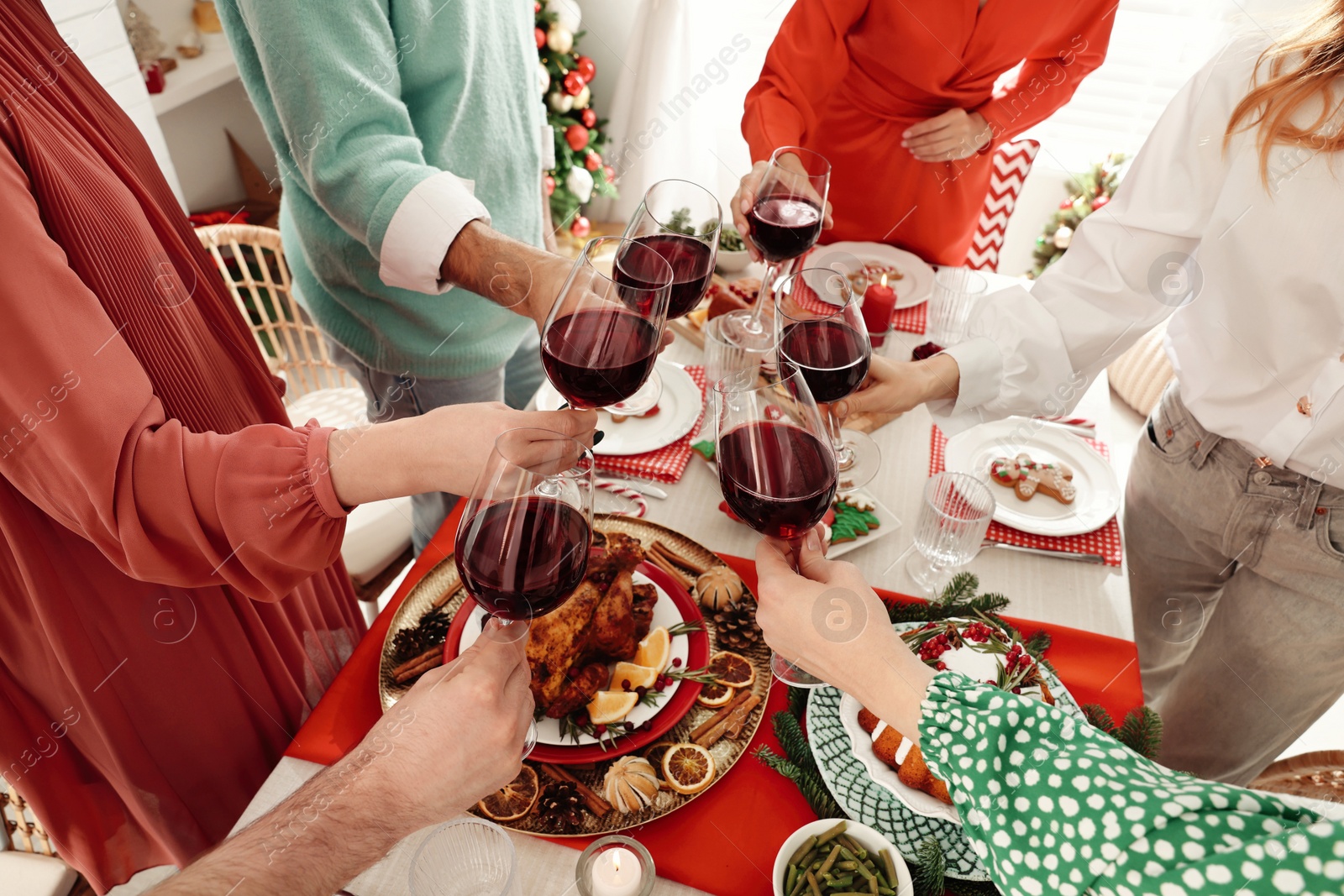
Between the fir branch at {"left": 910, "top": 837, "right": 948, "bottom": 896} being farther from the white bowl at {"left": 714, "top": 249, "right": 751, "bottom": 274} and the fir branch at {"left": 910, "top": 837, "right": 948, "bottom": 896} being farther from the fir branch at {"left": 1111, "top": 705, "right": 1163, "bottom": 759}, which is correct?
the white bowl at {"left": 714, "top": 249, "right": 751, "bottom": 274}

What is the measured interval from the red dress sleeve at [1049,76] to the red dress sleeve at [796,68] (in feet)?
→ 1.37

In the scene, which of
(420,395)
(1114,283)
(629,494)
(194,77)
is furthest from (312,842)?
(194,77)

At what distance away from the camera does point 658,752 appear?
3.42 ft

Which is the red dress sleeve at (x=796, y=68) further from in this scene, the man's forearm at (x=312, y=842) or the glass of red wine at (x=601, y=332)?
the man's forearm at (x=312, y=842)

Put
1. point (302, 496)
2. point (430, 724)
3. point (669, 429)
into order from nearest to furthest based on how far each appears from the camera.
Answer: point (430, 724)
point (302, 496)
point (669, 429)

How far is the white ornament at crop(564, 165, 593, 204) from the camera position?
3.73 meters

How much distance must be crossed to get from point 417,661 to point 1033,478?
3.70 ft

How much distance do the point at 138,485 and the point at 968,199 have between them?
1.98 meters

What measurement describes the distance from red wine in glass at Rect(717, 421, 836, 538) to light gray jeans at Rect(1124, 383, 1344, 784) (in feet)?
2.90

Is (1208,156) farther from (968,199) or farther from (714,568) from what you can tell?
(714,568)

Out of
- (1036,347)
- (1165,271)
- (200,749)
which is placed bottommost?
(200,749)

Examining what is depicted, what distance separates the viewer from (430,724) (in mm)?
803

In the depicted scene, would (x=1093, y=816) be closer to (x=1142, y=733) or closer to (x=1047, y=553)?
(x=1142, y=733)

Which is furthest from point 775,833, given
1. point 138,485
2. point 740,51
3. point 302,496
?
point 740,51
